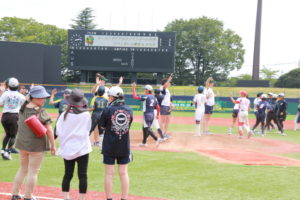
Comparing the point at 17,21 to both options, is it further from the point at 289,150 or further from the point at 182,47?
the point at 289,150

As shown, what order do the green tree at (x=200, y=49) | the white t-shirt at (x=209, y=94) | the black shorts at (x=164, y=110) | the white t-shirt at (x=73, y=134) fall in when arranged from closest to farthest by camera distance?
the white t-shirt at (x=73, y=134) < the black shorts at (x=164, y=110) < the white t-shirt at (x=209, y=94) < the green tree at (x=200, y=49)

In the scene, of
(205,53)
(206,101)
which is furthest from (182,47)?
(206,101)

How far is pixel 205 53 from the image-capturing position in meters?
74.4

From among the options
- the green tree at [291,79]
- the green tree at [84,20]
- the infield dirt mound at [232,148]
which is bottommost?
the infield dirt mound at [232,148]

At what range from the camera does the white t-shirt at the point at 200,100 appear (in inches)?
618

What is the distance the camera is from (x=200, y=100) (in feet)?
51.8

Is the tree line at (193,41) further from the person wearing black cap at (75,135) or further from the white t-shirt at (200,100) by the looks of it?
the person wearing black cap at (75,135)

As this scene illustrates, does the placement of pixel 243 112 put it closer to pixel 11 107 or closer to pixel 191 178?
pixel 191 178

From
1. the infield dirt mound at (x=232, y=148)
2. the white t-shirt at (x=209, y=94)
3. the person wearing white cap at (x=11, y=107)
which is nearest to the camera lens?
the person wearing white cap at (x=11, y=107)

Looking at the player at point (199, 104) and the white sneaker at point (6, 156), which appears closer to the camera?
the white sneaker at point (6, 156)

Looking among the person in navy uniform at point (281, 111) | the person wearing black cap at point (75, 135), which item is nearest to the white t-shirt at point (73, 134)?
the person wearing black cap at point (75, 135)

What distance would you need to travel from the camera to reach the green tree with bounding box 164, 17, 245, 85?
73.8m

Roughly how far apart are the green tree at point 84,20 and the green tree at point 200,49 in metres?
15.3

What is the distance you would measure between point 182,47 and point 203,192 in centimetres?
6778
